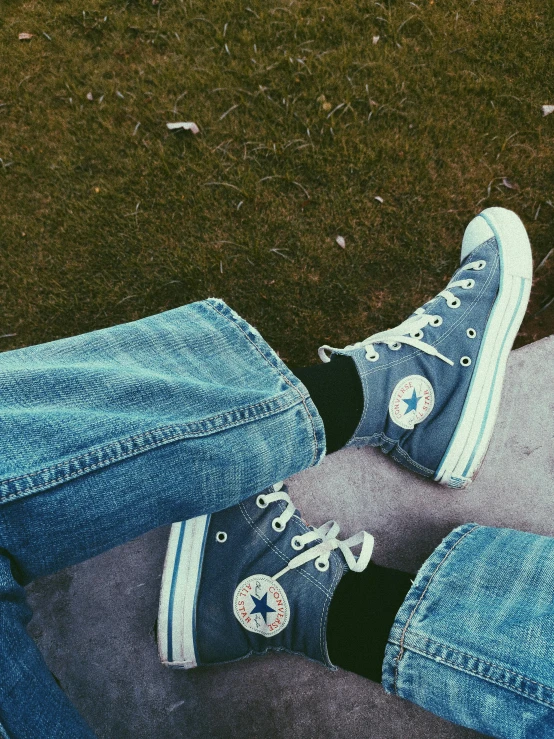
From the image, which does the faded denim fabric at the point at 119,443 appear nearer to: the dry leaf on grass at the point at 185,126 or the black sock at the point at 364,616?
the black sock at the point at 364,616

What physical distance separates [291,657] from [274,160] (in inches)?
79.3

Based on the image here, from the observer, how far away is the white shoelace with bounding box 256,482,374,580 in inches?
66.0

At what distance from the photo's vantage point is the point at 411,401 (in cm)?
176

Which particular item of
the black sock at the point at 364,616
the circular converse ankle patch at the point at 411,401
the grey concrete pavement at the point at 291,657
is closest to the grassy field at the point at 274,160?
the circular converse ankle patch at the point at 411,401

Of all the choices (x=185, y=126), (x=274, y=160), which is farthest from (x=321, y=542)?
(x=185, y=126)

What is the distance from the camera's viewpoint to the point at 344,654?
156 centimetres

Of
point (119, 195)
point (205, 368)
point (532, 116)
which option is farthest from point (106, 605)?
point (532, 116)

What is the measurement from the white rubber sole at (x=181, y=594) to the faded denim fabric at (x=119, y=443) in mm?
559

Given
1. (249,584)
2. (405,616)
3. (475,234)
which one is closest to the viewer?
(405,616)

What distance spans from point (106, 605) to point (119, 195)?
5.59ft

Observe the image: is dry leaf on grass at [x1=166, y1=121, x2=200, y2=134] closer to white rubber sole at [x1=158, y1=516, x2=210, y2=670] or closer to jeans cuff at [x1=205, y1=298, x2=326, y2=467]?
jeans cuff at [x1=205, y1=298, x2=326, y2=467]

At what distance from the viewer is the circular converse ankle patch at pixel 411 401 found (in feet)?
5.74

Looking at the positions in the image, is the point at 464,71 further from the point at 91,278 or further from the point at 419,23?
the point at 91,278

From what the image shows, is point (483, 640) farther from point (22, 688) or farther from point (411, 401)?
point (22, 688)
